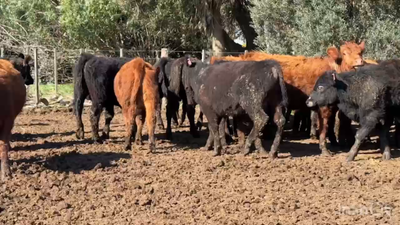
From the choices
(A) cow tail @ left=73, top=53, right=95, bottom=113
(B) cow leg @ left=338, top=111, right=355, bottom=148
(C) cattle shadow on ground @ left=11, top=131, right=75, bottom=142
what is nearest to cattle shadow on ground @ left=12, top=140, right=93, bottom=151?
(C) cattle shadow on ground @ left=11, top=131, right=75, bottom=142

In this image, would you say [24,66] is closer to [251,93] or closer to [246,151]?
[246,151]

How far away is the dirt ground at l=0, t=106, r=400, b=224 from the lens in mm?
6023

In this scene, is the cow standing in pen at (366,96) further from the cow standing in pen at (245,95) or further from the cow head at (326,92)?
the cow standing in pen at (245,95)

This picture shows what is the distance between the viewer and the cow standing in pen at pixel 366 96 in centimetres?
877

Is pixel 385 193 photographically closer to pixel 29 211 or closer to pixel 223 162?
pixel 223 162

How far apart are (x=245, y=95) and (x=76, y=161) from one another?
2.98 m

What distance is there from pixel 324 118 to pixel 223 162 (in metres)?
2.29

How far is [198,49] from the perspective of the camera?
25938 mm

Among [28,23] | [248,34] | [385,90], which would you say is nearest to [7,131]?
[385,90]

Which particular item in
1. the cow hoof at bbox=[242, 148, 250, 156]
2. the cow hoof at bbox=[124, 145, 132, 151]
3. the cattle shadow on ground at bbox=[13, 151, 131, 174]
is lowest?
the cattle shadow on ground at bbox=[13, 151, 131, 174]

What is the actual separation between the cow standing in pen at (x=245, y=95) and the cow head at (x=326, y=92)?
708mm

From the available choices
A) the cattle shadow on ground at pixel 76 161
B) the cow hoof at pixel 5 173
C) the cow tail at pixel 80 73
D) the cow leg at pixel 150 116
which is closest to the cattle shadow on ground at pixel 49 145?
the cow tail at pixel 80 73

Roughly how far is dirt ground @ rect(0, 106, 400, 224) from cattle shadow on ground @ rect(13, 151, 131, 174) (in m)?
0.02

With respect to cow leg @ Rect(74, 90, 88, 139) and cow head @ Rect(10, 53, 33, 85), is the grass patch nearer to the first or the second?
cow head @ Rect(10, 53, 33, 85)
